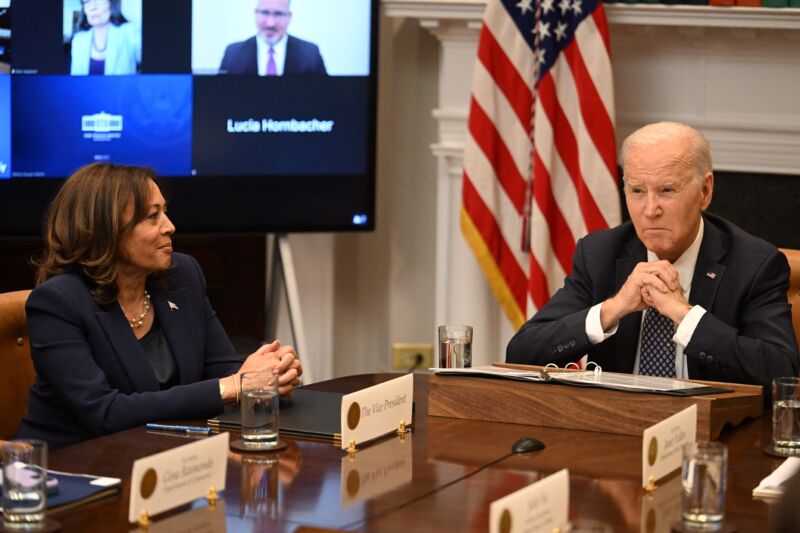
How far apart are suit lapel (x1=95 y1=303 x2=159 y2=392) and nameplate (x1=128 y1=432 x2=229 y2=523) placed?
86 cm

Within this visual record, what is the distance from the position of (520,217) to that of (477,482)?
287cm

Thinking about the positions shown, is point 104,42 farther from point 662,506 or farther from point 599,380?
point 662,506

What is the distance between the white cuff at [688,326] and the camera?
2854 mm

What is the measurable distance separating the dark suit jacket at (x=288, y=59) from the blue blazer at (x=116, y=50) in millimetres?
318

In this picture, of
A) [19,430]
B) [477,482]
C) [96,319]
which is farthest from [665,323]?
[19,430]

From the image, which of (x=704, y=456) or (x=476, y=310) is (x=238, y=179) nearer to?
(x=476, y=310)

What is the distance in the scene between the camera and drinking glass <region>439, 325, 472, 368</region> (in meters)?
2.79

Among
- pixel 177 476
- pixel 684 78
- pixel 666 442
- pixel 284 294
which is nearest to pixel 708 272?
pixel 666 442

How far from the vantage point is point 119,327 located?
2.85 m

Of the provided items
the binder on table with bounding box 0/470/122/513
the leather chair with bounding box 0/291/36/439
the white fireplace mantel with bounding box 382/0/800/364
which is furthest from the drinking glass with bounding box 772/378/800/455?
the white fireplace mantel with bounding box 382/0/800/364

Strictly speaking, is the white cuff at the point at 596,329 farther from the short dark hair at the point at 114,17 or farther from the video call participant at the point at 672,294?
the short dark hair at the point at 114,17

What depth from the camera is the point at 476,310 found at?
5.09 meters

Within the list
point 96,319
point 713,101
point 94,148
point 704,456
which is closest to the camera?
point 704,456

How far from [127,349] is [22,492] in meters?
1.03
